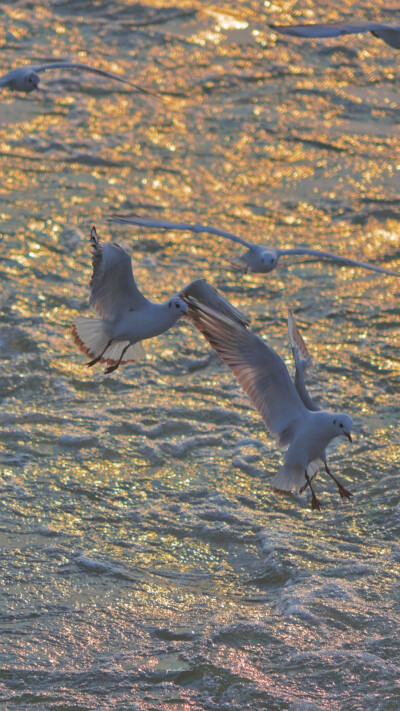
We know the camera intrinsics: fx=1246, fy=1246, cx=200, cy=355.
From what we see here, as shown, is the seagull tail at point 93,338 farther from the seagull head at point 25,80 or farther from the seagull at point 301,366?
the seagull head at point 25,80

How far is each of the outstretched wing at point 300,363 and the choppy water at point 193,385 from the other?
1.27 meters

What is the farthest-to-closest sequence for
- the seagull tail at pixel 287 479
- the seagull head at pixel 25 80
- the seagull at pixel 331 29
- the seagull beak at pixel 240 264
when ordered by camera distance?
the seagull head at pixel 25 80, the seagull beak at pixel 240 264, the seagull at pixel 331 29, the seagull tail at pixel 287 479

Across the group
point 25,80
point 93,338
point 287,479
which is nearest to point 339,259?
point 287,479

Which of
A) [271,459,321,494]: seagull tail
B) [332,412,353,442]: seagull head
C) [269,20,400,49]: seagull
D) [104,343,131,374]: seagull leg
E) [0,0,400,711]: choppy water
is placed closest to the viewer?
[332,412,353,442]: seagull head

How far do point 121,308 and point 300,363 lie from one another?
3.80 feet

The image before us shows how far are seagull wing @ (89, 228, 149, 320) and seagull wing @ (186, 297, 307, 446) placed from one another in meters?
0.40

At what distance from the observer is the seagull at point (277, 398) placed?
6.48 metres

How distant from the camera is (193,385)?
9648 mm

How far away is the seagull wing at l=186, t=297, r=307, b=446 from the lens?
6488 millimetres

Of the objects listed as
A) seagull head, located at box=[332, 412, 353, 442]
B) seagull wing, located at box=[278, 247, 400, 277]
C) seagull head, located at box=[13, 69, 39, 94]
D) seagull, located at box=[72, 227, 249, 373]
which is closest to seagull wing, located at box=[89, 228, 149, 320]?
seagull, located at box=[72, 227, 249, 373]

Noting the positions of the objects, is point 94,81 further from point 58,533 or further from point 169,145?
point 58,533

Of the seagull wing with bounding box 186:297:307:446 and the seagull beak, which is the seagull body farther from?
the seagull beak

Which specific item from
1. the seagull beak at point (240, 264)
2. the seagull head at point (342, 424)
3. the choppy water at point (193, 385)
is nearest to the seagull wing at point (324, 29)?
the seagull beak at point (240, 264)

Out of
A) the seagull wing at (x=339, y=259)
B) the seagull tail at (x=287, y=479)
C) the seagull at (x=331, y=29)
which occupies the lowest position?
the seagull tail at (x=287, y=479)
